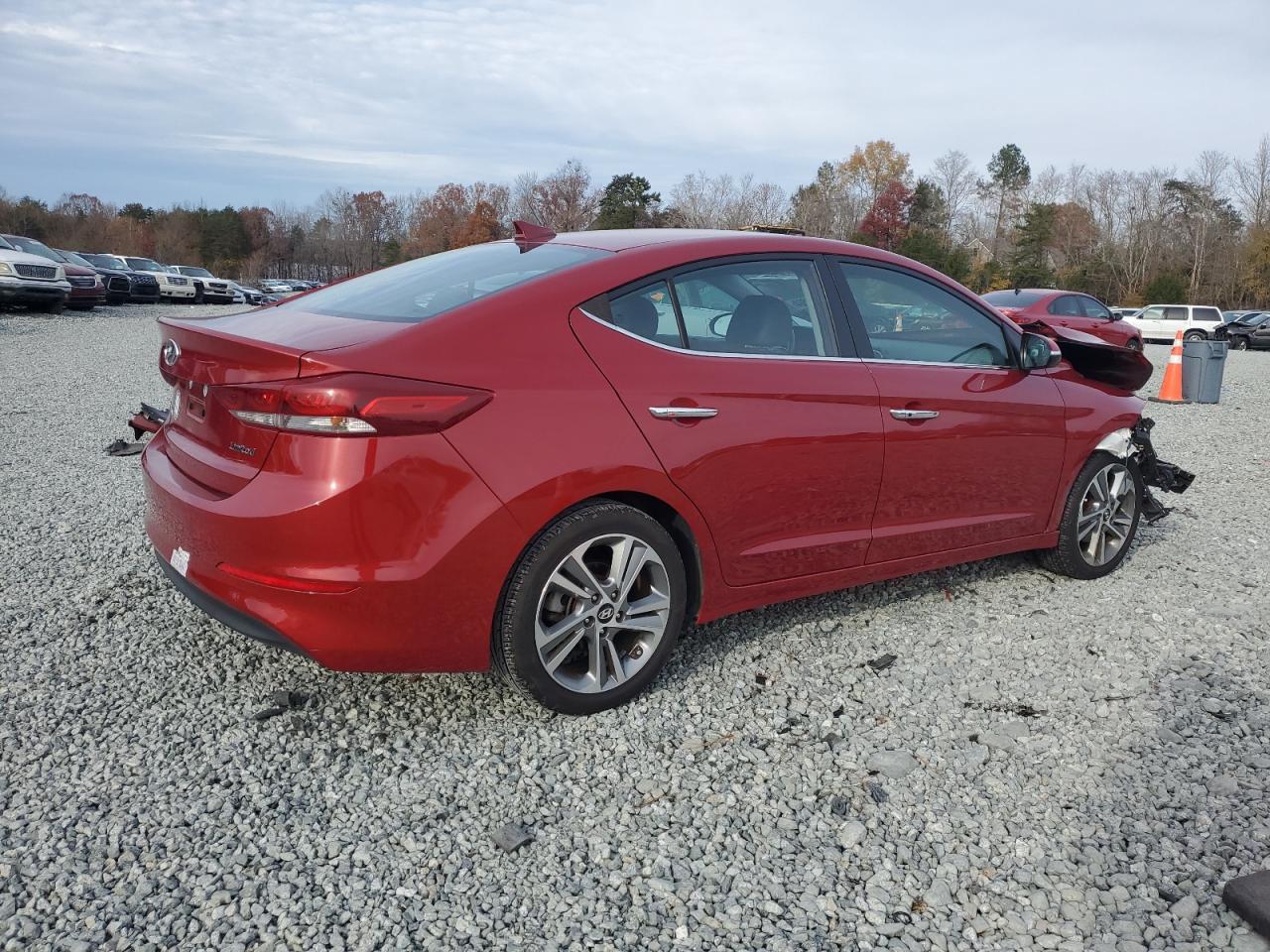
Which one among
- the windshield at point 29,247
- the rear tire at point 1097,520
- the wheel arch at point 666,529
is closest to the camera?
the wheel arch at point 666,529

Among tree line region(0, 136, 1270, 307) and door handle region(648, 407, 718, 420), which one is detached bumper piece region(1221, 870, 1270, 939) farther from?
tree line region(0, 136, 1270, 307)

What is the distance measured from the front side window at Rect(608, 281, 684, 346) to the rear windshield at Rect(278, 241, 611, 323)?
221mm

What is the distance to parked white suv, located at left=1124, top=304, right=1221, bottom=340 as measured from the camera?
35.9m

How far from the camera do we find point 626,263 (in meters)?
3.33

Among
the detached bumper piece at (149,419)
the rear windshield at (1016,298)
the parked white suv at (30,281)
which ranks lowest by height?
the detached bumper piece at (149,419)

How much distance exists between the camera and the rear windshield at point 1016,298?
17312 millimetres

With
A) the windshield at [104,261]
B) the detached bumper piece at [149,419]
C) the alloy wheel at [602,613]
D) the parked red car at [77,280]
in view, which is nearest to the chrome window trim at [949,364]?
the alloy wheel at [602,613]

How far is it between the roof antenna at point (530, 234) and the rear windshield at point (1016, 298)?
1480 cm

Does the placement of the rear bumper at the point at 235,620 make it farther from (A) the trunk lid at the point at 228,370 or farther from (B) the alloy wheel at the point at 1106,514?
(B) the alloy wheel at the point at 1106,514

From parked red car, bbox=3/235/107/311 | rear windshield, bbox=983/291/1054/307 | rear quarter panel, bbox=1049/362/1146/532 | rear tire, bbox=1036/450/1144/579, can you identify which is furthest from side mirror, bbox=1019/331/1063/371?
parked red car, bbox=3/235/107/311

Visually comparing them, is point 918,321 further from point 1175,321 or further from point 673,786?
point 1175,321

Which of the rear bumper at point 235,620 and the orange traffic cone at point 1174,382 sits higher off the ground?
the orange traffic cone at point 1174,382

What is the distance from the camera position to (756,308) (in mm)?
3604

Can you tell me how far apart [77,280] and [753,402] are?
25.6 m
